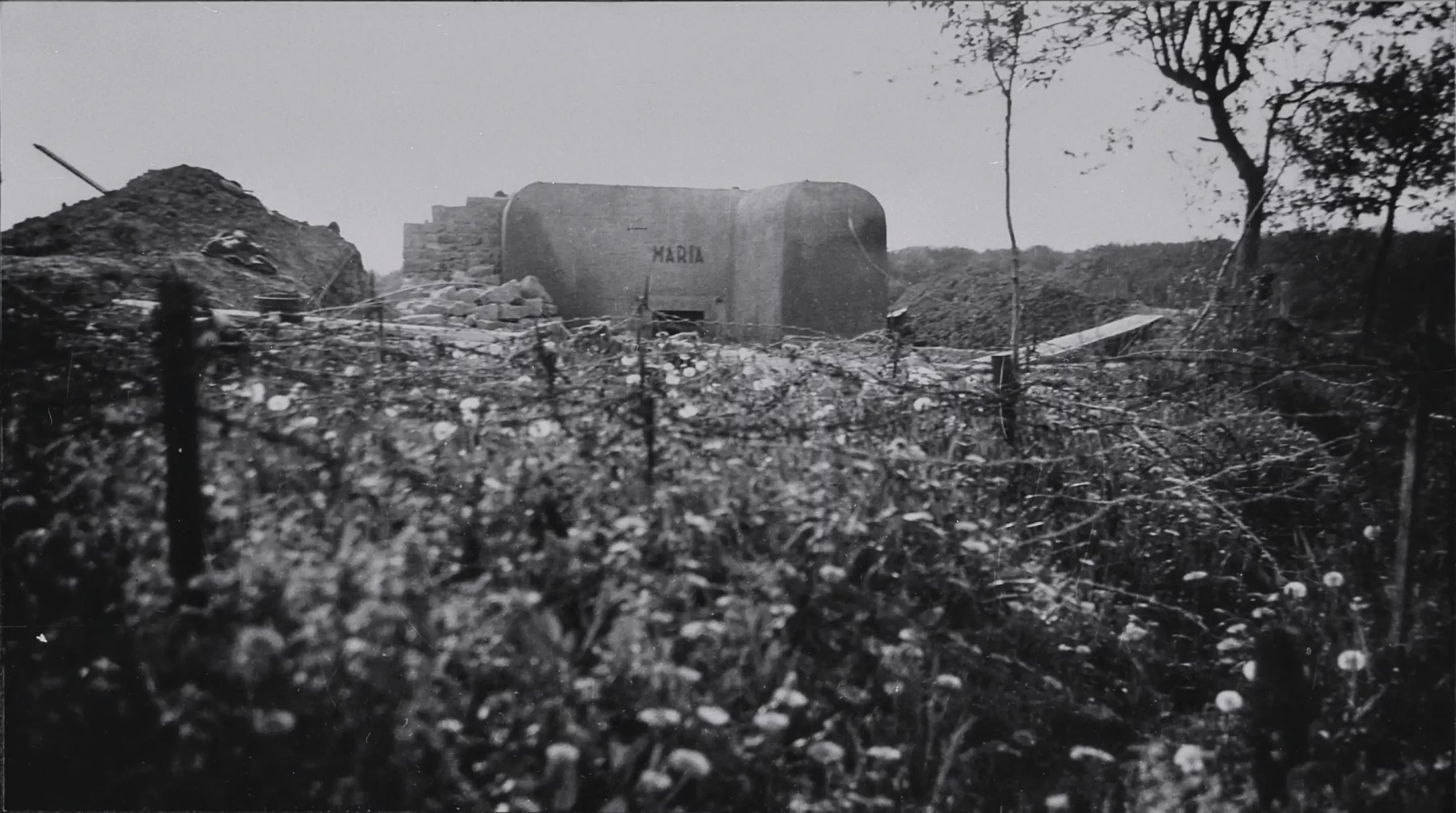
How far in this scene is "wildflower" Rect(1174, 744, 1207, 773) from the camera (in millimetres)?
2422

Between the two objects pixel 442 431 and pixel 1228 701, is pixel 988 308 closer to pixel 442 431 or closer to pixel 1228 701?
pixel 1228 701

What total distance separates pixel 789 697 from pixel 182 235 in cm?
345

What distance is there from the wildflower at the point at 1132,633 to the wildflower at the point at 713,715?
5.17 feet

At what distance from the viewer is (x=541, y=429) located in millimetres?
3041

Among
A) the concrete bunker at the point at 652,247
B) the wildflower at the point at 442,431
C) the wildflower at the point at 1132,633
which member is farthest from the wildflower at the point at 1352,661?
the concrete bunker at the point at 652,247

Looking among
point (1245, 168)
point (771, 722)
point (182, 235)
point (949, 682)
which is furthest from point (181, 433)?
point (1245, 168)

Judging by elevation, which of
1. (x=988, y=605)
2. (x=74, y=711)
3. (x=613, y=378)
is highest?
(x=613, y=378)

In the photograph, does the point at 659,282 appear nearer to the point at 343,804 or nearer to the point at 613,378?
the point at 613,378

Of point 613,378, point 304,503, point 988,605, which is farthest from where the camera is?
point 613,378

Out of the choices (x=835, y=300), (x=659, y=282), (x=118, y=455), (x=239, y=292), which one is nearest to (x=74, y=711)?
(x=118, y=455)

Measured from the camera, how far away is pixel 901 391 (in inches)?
141

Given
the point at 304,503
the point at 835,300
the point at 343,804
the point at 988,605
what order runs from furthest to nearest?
the point at 835,300 < the point at 988,605 < the point at 304,503 < the point at 343,804

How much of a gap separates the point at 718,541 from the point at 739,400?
97 centimetres

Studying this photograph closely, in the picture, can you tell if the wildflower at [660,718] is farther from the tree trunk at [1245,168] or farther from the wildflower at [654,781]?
the tree trunk at [1245,168]
